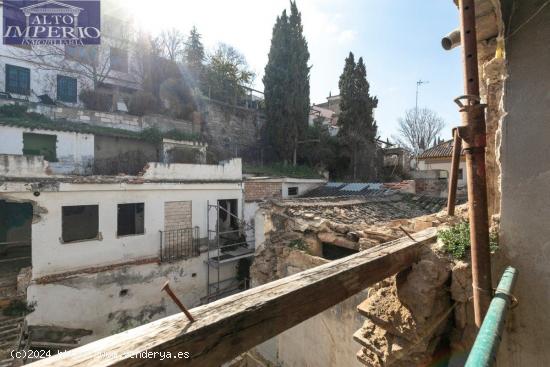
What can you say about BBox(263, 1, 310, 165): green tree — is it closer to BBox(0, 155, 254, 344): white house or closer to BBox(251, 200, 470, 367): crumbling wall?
BBox(0, 155, 254, 344): white house

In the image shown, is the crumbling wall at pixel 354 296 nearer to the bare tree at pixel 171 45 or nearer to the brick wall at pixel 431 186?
the brick wall at pixel 431 186

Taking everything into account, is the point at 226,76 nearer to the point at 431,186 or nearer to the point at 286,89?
the point at 286,89

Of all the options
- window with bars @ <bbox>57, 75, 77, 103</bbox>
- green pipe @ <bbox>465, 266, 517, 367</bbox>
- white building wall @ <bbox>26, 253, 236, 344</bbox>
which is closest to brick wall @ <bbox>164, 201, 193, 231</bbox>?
white building wall @ <bbox>26, 253, 236, 344</bbox>

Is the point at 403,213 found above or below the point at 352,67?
below

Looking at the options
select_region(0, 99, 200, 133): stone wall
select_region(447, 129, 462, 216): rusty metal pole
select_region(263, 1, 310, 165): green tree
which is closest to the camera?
select_region(447, 129, 462, 216): rusty metal pole

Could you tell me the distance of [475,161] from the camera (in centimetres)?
164

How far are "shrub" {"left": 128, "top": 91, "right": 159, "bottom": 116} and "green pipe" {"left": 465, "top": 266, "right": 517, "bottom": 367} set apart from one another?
1783 cm

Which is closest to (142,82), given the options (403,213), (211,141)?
(211,141)

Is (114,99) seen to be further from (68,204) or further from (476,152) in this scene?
(476,152)

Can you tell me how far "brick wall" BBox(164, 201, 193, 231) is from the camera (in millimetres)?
11016

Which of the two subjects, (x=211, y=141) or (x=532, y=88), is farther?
(x=211, y=141)

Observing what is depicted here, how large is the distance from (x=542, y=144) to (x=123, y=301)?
11.0 metres

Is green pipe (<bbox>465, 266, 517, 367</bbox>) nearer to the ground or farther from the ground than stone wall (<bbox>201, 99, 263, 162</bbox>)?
nearer to the ground

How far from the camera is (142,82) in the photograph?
17.9 metres
